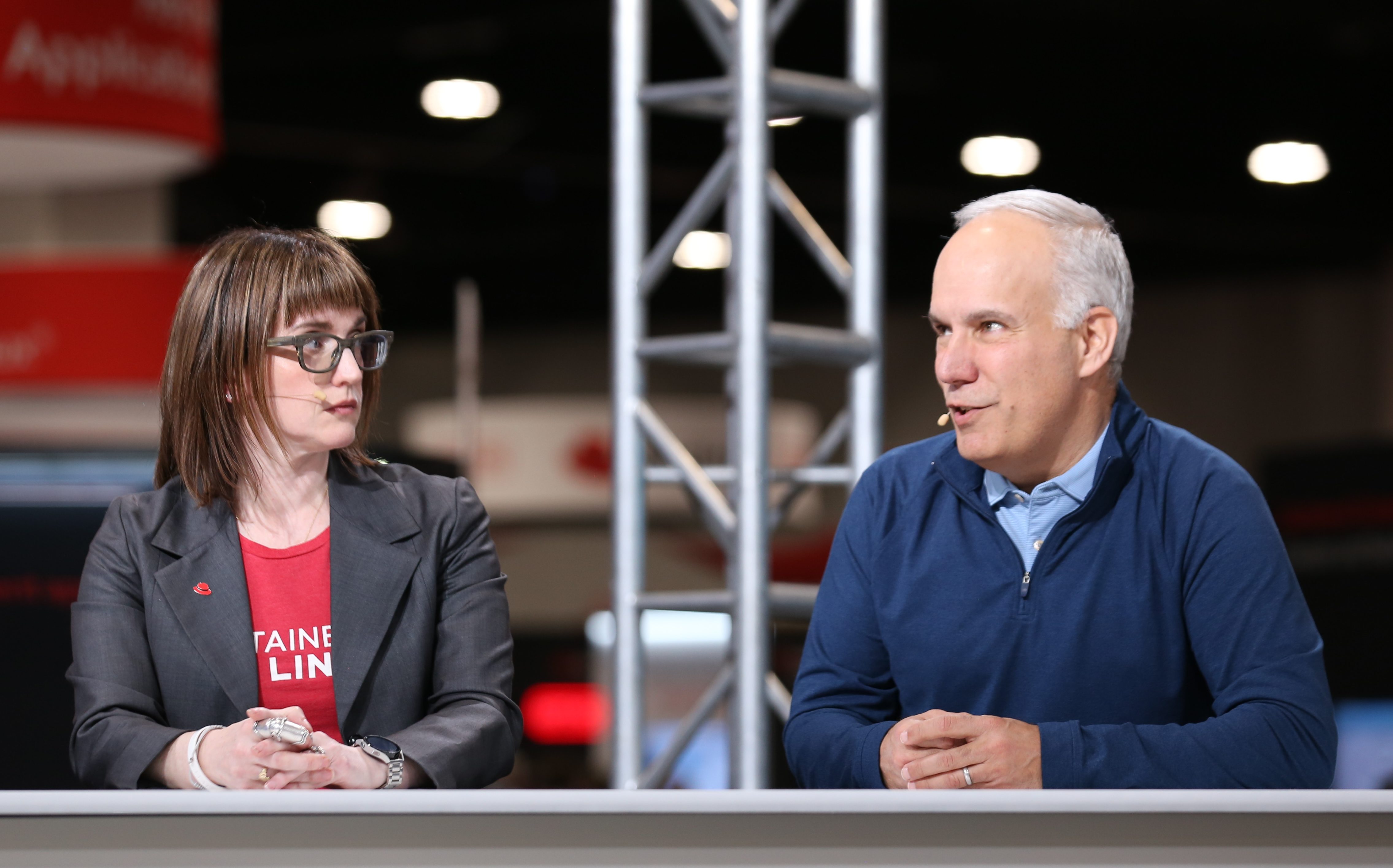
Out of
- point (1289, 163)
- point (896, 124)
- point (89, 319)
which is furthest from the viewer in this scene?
point (896, 124)

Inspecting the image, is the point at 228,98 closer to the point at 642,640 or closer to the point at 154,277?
the point at 154,277

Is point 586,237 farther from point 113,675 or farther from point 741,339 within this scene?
point 113,675

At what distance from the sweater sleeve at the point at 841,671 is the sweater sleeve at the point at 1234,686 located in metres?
0.23

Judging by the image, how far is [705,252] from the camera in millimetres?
12570

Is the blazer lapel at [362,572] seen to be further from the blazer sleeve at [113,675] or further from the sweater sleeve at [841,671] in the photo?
the sweater sleeve at [841,671]

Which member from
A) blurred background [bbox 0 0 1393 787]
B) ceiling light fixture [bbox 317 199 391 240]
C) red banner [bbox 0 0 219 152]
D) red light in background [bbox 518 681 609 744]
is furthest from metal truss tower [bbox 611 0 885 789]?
ceiling light fixture [bbox 317 199 391 240]

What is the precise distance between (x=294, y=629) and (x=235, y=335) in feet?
1.07

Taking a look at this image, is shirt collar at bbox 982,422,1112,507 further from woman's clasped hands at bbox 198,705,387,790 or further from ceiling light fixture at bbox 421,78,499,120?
ceiling light fixture at bbox 421,78,499,120

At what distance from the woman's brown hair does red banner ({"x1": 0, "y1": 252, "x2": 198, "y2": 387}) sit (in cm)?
381

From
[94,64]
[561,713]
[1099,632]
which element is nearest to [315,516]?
[1099,632]

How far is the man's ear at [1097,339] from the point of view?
1742 millimetres

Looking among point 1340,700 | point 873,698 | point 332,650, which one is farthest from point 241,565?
point 1340,700

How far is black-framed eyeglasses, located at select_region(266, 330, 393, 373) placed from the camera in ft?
5.57

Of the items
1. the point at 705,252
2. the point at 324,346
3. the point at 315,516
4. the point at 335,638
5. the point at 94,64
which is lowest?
the point at 335,638
